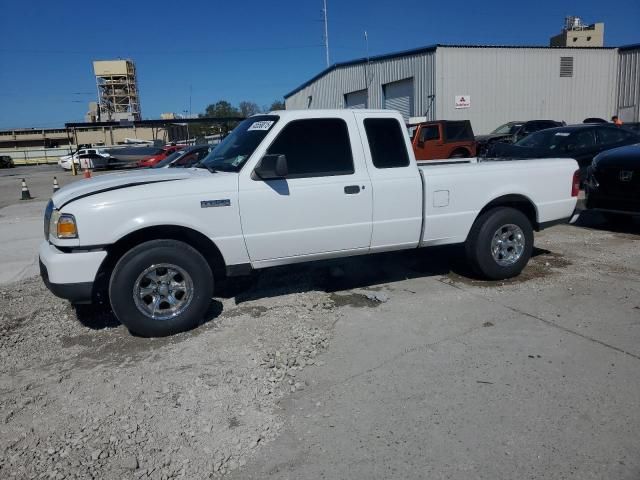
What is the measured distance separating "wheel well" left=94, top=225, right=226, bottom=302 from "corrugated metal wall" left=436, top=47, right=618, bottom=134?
23.7 meters

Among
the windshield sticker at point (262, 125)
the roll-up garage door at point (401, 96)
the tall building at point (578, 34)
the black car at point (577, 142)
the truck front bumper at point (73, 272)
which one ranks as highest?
the tall building at point (578, 34)

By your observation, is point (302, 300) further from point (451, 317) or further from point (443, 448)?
point (443, 448)

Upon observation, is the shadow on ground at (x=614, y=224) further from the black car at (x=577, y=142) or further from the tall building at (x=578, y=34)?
the tall building at (x=578, y=34)

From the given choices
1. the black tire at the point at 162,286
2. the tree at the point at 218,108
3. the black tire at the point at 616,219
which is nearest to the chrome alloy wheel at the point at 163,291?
the black tire at the point at 162,286

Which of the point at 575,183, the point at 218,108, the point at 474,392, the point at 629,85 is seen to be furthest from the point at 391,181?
the point at 218,108

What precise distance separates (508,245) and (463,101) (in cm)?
2252

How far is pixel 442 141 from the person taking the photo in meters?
18.5

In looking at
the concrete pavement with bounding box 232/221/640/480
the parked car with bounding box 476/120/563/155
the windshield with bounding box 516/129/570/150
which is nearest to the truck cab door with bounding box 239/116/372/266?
the concrete pavement with bounding box 232/221/640/480

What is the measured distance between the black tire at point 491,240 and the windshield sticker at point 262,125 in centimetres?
251

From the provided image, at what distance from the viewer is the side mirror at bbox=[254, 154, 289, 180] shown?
4.43 metres

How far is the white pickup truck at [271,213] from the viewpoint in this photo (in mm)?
4285

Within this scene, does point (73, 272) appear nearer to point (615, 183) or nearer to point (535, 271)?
point (535, 271)

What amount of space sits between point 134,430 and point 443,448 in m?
1.84

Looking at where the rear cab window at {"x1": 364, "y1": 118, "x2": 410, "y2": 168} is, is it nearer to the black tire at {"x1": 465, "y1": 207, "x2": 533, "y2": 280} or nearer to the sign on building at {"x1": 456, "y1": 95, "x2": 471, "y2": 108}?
the black tire at {"x1": 465, "y1": 207, "x2": 533, "y2": 280}
